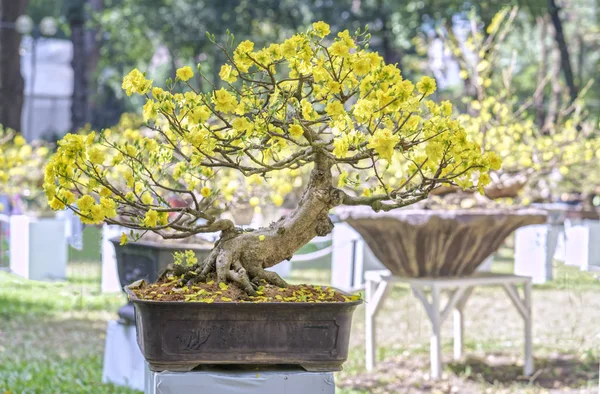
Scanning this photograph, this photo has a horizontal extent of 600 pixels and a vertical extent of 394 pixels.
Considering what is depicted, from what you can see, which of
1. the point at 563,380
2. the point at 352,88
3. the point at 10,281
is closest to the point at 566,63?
the point at 10,281

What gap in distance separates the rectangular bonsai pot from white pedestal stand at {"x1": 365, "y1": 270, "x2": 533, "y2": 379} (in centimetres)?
267

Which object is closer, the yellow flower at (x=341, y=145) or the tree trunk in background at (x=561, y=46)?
the yellow flower at (x=341, y=145)

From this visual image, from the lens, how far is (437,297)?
504cm

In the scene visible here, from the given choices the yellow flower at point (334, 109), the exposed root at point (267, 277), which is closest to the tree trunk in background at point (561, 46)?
the exposed root at point (267, 277)

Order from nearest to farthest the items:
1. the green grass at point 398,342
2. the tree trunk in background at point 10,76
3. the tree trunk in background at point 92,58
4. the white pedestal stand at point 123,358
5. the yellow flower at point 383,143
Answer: the yellow flower at point 383,143 → the white pedestal stand at point 123,358 → the green grass at point 398,342 → the tree trunk in background at point 10,76 → the tree trunk in background at point 92,58

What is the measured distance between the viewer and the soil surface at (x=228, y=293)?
231 cm

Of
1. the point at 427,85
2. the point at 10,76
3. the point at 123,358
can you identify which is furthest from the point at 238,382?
the point at 10,76

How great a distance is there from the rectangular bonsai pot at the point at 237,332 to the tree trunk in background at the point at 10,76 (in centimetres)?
1148

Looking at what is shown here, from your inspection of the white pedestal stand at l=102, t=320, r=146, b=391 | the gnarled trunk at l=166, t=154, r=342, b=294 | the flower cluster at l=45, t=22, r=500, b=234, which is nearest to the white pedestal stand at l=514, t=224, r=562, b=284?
the white pedestal stand at l=102, t=320, r=146, b=391

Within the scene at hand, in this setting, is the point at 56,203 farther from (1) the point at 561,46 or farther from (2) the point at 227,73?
(1) the point at 561,46

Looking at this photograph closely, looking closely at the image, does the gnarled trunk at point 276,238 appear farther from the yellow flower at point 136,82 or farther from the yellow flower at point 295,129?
the yellow flower at point 136,82

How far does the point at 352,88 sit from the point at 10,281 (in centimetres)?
766

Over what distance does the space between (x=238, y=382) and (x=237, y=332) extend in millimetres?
131

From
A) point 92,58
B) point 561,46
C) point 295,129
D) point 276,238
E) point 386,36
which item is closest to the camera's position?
point 295,129
